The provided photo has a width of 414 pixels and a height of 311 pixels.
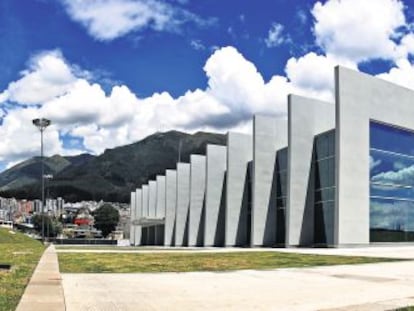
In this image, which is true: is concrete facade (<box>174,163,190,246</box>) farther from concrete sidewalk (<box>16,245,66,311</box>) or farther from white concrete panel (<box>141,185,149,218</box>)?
concrete sidewalk (<box>16,245,66,311</box>)

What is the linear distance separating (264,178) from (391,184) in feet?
37.8

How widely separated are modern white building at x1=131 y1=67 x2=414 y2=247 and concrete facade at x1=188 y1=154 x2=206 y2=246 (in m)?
9.54

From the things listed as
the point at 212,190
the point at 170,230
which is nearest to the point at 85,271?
the point at 212,190

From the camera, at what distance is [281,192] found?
159 feet

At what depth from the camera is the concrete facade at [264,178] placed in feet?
157

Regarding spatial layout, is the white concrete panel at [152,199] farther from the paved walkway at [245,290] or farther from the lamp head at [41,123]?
the paved walkway at [245,290]

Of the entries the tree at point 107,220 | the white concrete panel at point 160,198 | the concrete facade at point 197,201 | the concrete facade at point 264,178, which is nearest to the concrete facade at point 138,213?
the white concrete panel at point 160,198

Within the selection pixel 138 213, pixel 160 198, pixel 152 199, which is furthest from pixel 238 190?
pixel 138 213

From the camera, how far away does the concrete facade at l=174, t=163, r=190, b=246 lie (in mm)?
67438

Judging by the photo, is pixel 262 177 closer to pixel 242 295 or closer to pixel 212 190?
pixel 212 190

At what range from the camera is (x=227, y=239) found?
53.0m


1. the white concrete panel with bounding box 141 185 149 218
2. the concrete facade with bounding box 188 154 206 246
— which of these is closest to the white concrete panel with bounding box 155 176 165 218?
the white concrete panel with bounding box 141 185 149 218

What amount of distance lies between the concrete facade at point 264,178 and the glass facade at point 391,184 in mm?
10645

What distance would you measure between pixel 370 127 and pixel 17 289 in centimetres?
3303
